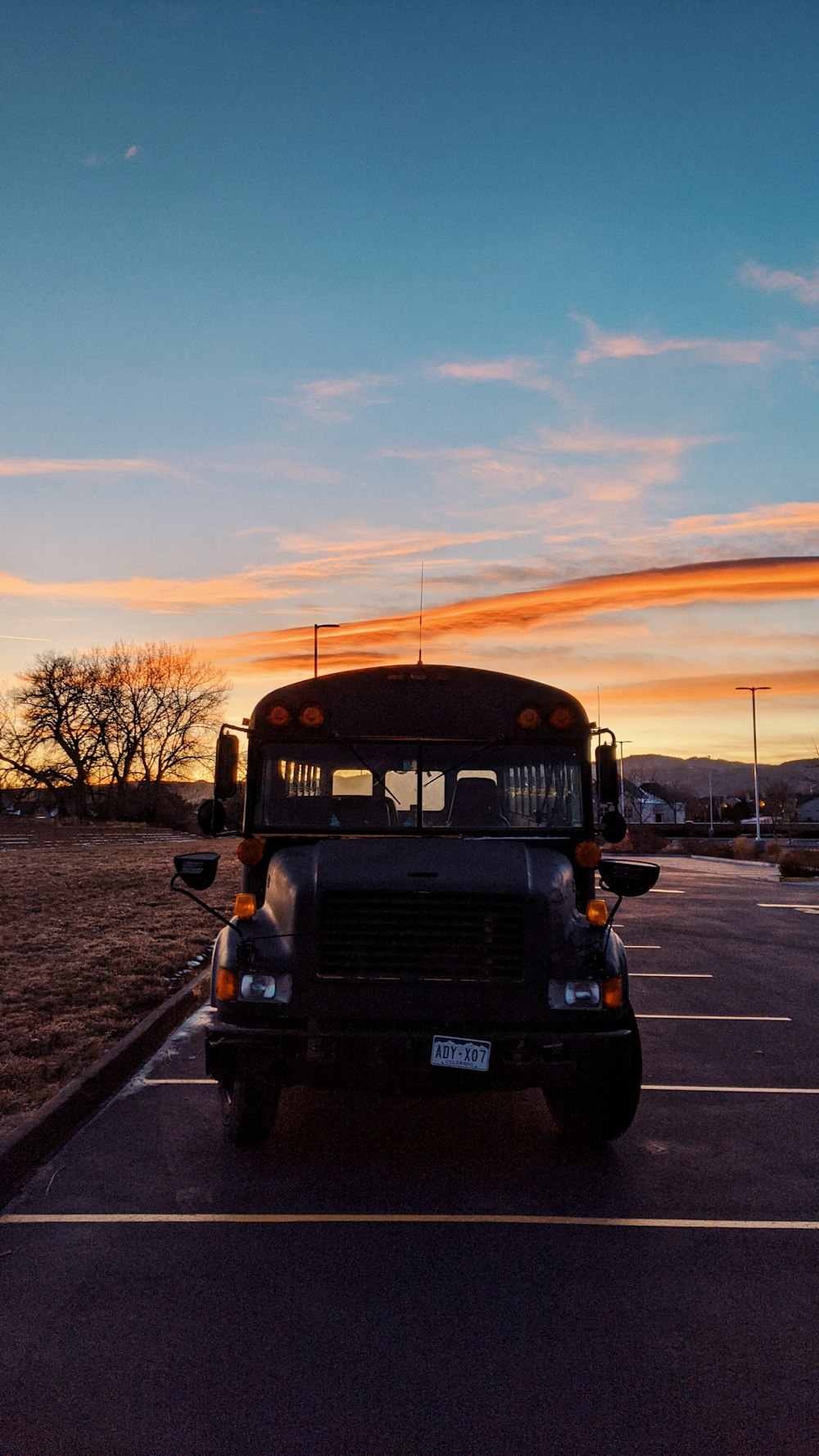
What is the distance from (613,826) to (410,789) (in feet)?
3.82

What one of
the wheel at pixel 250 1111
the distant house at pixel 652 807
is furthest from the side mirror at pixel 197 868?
the distant house at pixel 652 807

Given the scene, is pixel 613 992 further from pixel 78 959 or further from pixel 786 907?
pixel 786 907

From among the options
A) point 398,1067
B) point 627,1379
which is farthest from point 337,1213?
point 627,1379

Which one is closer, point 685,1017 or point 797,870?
point 685,1017

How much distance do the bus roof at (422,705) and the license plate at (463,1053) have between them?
6.19 ft

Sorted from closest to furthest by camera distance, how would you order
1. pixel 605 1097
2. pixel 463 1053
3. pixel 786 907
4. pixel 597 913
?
pixel 463 1053, pixel 605 1097, pixel 597 913, pixel 786 907

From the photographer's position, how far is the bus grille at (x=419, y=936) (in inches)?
228

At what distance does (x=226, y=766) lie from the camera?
709 cm

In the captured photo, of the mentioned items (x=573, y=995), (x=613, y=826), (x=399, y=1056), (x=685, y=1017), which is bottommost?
(x=685, y=1017)

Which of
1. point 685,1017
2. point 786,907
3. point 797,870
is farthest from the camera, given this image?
point 797,870

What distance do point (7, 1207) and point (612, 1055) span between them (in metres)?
2.83

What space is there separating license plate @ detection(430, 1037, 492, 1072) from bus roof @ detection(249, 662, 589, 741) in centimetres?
189

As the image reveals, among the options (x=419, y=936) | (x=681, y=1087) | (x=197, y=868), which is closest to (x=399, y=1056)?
(x=419, y=936)

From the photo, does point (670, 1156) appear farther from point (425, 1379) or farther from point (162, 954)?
point (162, 954)
